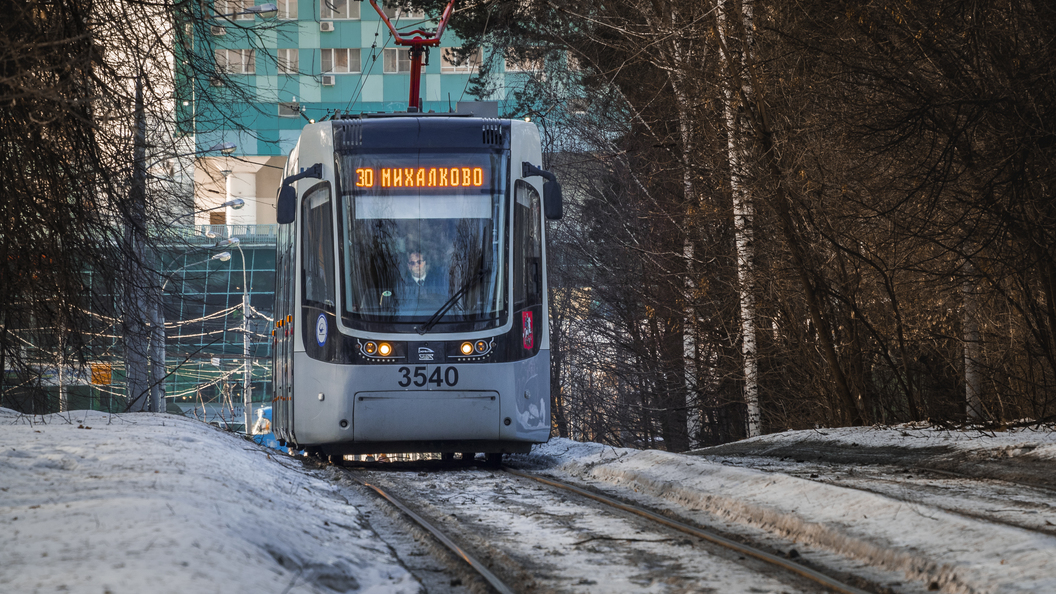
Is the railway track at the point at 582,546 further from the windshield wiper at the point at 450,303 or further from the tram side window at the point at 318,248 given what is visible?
the tram side window at the point at 318,248

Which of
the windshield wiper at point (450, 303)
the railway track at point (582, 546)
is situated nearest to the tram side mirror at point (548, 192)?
the windshield wiper at point (450, 303)

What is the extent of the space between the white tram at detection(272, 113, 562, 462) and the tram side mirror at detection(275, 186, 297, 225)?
21 millimetres

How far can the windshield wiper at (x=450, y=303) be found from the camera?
36.9 ft

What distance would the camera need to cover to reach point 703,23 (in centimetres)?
1584

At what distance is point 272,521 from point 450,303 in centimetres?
515

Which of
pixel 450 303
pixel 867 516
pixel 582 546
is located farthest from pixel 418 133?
pixel 867 516

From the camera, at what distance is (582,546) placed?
20.9 ft

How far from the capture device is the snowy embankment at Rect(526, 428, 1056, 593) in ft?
16.8

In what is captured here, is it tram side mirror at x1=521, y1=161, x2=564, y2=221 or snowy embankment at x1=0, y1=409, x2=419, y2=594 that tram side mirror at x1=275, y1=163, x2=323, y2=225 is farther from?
snowy embankment at x1=0, y1=409, x2=419, y2=594

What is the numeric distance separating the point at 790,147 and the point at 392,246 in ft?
19.6

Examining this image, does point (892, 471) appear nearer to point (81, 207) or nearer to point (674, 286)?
point (81, 207)

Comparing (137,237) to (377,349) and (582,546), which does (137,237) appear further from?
(582,546)

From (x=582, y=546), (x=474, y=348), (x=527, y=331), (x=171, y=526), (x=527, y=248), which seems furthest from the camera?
(x=527, y=248)

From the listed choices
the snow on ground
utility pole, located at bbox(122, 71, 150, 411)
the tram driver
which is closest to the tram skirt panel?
the snow on ground
